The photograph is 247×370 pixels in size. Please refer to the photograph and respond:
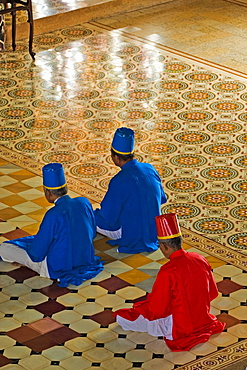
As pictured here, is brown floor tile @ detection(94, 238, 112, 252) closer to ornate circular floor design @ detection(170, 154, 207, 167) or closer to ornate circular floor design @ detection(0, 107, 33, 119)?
ornate circular floor design @ detection(170, 154, 207, 167)

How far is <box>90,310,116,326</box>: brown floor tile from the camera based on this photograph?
5926 mm

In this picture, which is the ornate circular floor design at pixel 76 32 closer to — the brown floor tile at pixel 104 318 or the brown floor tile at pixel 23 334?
the brown floor tile at pixel 104 318

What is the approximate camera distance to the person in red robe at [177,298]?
17.8 ft

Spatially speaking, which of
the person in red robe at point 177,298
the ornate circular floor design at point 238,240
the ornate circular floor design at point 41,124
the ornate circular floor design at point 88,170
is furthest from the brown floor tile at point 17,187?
the person in red robe at point 177,298

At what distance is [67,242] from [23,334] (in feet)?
2.49

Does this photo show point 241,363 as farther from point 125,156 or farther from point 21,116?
point 21,116

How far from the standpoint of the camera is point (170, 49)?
438 inches

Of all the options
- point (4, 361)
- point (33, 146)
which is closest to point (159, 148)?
point (33, 146)

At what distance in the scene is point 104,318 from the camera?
5969 millimetres

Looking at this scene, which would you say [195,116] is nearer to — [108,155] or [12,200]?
[108,155]

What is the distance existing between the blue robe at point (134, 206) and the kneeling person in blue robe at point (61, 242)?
0.31 meters

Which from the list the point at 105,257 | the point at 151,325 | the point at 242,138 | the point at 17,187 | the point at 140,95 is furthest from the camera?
the point at 140,95

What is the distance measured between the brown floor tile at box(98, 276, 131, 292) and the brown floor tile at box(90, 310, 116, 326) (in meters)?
0.30

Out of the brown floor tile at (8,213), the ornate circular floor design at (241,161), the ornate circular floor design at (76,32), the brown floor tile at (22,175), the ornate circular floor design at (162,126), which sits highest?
the ornate circular floor design at (76,32)
